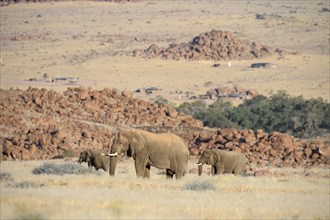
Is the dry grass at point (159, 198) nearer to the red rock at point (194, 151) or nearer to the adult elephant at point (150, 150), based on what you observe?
the adult elephant at point (150, 150)

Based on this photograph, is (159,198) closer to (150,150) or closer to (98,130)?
(150,150)

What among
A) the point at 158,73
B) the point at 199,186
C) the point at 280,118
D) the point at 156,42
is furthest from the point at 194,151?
the point at 156,42

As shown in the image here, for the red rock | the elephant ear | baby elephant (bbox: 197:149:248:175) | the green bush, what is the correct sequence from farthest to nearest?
the green bush
the red rock
baby elephant (bbox: 197:149:248:175)
the elephant ear

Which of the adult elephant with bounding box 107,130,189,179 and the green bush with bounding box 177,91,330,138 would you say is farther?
the green bush with bounding box 177,91,330,138

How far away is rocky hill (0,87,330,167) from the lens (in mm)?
34875

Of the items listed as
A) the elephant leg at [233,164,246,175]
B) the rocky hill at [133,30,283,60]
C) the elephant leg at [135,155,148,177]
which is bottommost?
the elephant leg at [233,164,246,175]

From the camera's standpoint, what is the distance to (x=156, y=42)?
114 meters

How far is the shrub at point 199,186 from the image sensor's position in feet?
69.5

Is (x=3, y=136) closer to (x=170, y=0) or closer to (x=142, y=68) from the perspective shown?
(x=142, y=68)

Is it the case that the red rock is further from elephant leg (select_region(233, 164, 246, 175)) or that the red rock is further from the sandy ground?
the sandy ground

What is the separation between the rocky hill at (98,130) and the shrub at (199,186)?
40.7 ft

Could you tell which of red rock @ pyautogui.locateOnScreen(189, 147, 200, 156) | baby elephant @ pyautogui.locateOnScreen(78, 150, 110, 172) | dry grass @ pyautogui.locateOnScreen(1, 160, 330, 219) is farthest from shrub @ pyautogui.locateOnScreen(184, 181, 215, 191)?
red rock @ pyautogui.locateOnScreen(189, 147, 200, 156)

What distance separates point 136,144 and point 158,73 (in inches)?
2722

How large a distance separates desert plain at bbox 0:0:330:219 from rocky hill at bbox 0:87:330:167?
2.48 m
